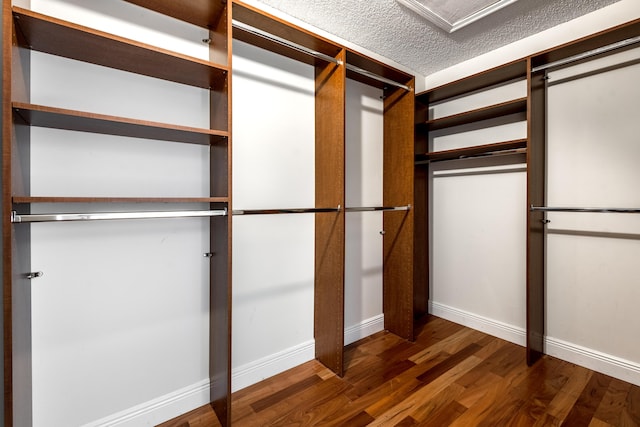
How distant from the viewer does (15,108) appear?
3.42ft

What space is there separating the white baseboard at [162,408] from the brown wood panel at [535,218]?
7.25 ft

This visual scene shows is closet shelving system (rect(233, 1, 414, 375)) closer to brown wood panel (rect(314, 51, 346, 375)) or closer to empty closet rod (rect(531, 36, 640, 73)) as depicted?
brown wood panel (rect(314, 51, 346, 375))

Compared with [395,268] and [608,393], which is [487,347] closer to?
[608,393]

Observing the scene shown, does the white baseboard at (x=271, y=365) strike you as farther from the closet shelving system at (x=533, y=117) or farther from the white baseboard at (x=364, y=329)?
the closet shelving system at (x=533, y=117)

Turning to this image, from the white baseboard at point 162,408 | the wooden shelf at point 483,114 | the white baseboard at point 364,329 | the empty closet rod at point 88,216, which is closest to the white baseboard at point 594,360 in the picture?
the white baseboard at point 364,329

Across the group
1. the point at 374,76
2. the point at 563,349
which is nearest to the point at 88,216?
the point at 374,76

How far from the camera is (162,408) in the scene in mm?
1595

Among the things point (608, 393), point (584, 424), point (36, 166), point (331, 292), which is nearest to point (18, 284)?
point (36, 166)

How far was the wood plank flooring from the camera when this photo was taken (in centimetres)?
160

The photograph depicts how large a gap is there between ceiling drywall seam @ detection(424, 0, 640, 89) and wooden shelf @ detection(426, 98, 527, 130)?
1.49ft

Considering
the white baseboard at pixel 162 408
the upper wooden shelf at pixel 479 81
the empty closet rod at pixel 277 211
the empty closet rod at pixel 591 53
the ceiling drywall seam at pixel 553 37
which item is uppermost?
the ceiling drywall seam at pixel 553 37

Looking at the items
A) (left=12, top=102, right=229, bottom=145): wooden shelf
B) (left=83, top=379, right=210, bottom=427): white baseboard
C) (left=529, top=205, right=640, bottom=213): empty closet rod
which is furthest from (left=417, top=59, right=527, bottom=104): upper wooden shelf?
(left=83, top=379, right=210, bottom=427): white baseboard

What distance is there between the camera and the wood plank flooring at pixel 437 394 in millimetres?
1604

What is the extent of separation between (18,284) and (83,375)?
1.85 feet
